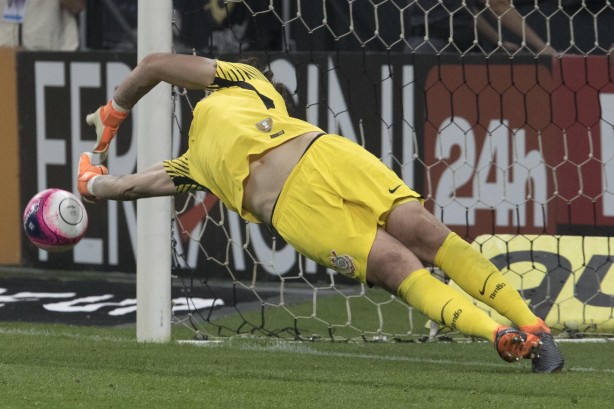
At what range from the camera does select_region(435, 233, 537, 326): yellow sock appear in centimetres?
588

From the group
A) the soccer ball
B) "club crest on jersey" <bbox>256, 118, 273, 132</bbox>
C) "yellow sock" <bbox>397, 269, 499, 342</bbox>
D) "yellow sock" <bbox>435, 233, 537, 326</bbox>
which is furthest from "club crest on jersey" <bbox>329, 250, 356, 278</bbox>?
the soccer ball

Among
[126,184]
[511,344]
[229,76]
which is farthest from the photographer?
[126,184]

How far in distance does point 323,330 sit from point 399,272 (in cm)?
239

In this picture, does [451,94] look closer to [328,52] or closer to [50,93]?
[328,52]

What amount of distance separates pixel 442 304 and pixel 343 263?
434 mm

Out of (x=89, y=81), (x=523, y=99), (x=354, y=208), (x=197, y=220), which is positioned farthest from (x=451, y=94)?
(x=354, y=208)

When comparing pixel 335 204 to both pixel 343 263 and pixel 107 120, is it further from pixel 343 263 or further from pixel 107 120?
pixel 107 120

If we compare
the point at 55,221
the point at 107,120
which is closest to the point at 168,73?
the point at 107,120

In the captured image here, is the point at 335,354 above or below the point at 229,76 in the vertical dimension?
below

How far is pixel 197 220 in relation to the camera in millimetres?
9695

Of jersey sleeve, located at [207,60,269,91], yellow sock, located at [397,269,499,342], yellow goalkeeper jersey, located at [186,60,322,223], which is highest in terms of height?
jersey sleeve, located at [207,60,269,91]

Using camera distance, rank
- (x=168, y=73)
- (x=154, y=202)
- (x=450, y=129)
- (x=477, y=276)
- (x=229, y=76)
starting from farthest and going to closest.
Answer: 1. (x=450, y=129)
2. (x=154, y=202)
3. (x=168, y=73)
4. (x=229, y=76)
5. (x=477, y=276)

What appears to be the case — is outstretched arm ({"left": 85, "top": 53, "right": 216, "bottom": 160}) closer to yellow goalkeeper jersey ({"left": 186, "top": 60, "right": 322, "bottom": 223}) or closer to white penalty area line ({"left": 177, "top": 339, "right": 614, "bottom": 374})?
yellow goalkeeper jersey ({"left": 186, "top": 60, "right": 322, "bottom": 223})

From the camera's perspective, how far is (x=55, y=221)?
22.5 feet
